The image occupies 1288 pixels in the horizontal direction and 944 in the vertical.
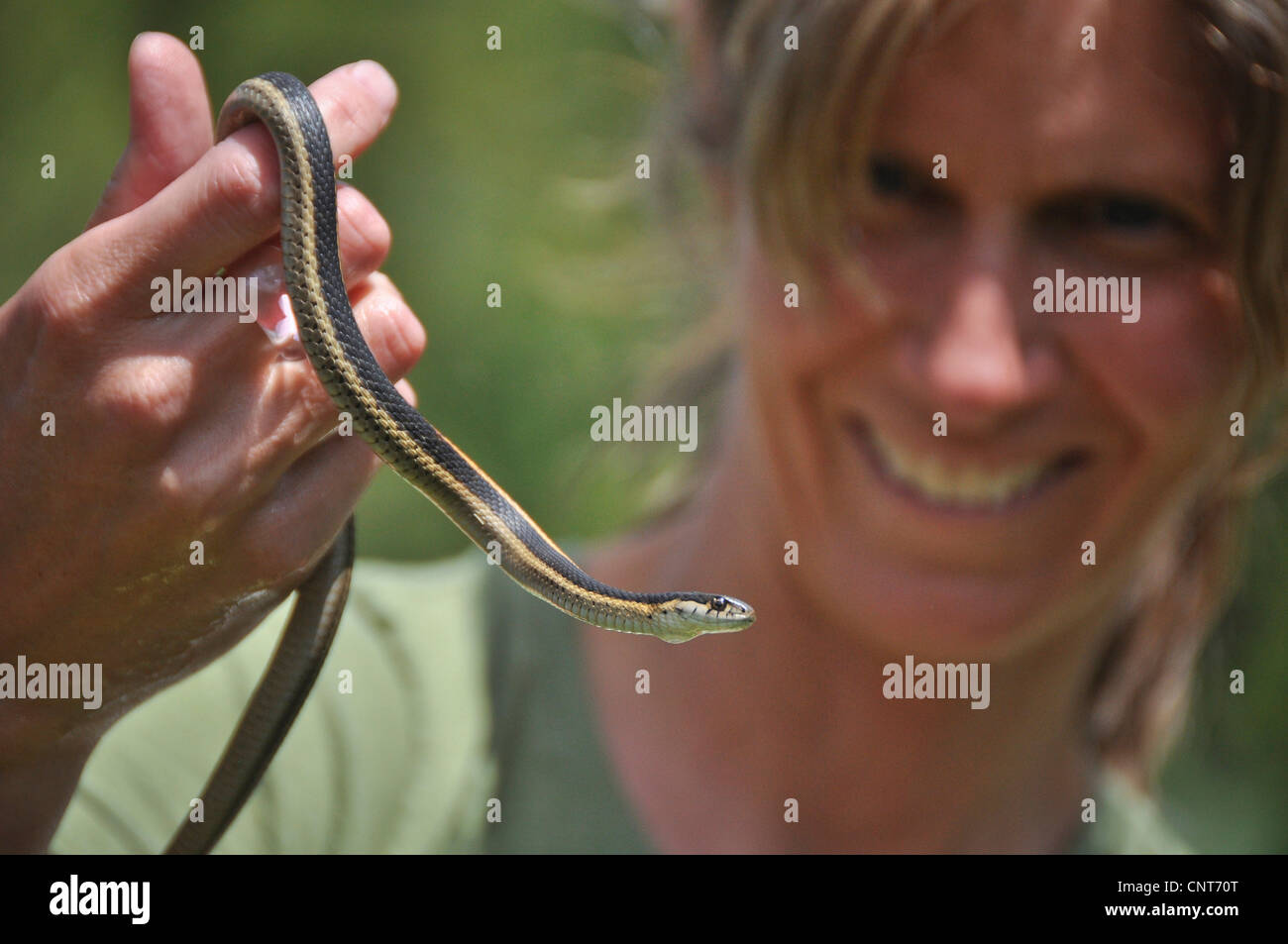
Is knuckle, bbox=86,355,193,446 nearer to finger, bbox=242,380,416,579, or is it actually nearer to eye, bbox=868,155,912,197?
finger, bbox=242,380,416,579

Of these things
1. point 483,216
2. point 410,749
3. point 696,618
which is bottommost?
point 410,749

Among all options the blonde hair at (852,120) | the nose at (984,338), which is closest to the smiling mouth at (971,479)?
the nose at (984,338)

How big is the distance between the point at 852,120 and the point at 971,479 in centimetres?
68

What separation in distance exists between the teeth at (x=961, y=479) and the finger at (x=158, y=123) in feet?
4.31

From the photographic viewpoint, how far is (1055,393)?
2.05 m

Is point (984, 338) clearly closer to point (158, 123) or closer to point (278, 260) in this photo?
point (278, 260)

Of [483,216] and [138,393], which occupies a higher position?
[483,216]

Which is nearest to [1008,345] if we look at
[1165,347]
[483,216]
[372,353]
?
[1165,347]

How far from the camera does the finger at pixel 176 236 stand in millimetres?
1190

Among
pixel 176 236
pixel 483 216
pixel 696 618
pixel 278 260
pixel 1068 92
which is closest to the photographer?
pixel 176 236

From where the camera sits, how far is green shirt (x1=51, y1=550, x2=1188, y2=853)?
2.03 metres

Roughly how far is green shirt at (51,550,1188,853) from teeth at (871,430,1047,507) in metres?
0.75

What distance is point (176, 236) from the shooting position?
3.88 feet

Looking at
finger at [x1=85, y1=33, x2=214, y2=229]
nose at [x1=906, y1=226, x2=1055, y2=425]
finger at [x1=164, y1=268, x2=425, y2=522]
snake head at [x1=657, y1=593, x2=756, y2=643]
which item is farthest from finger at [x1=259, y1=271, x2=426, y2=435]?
nose at [x1=906, y1=226, x2=1055, y2=425]
